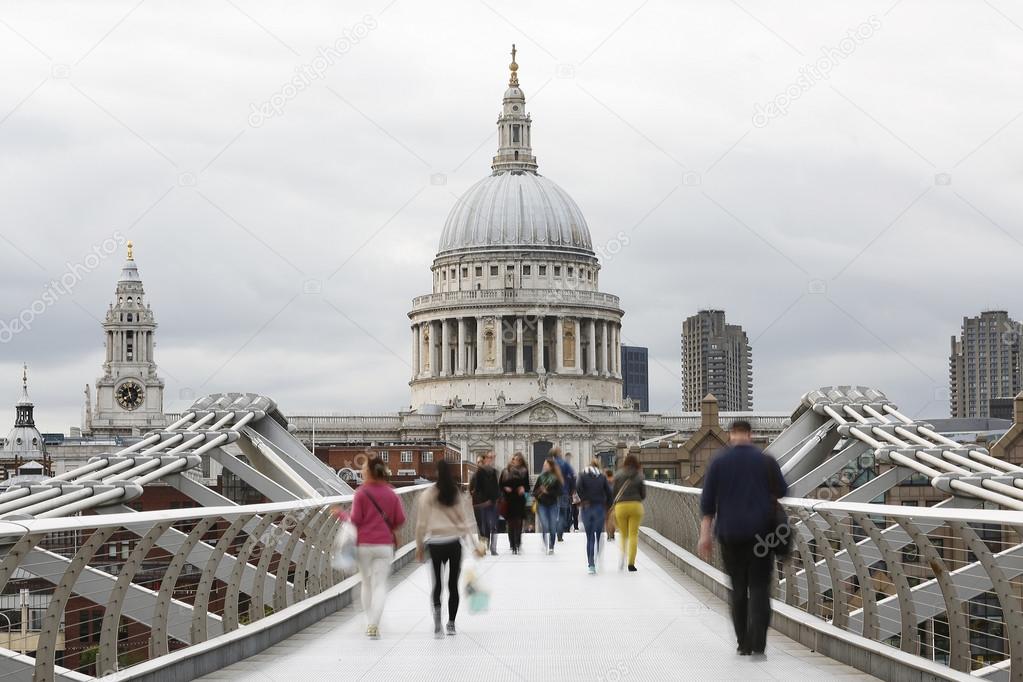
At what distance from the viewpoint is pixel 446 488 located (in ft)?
56.5

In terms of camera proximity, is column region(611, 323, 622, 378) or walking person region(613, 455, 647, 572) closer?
walking person region(613, 455, 647, 572)

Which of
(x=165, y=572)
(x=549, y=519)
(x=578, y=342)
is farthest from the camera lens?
(x=578, y=342)

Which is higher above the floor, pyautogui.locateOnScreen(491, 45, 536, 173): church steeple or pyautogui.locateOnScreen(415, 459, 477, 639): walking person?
pyautogui.locateOnScreen(491, 45, 536, 173): church steeple

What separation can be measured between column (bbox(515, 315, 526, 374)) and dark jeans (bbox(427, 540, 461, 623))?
491 feet

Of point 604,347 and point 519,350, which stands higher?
point 604,347

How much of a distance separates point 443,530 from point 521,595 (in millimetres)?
4654

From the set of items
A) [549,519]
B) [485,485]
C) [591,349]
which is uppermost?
[591,349]

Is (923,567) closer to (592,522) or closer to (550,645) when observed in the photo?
(550,645)

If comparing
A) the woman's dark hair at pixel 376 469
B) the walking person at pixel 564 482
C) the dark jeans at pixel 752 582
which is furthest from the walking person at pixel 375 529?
the walking person at pixel 564 482

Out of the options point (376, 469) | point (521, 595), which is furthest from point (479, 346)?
point (376, 469)

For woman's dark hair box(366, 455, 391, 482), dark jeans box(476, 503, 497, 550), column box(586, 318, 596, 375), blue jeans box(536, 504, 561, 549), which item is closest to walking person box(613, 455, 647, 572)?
dark jeans box(476, 503, 497, 550)

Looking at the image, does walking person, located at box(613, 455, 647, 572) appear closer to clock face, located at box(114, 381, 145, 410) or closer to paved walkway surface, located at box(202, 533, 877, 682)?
paved walkway surface, located at box(202, 533, 877, 682)

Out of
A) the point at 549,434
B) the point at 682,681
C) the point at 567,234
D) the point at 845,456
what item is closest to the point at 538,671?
the point at 682,681

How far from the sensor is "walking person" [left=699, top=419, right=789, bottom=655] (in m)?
14.7
